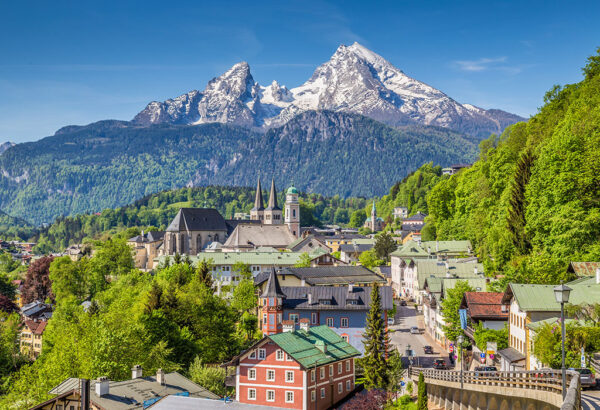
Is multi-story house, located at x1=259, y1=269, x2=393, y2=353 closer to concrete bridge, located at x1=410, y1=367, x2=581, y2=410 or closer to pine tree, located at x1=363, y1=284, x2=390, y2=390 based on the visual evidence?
pine tree, located at x1=363, y1=284, x2=390, y2=390

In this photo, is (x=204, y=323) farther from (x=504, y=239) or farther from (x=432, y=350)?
(x=504, y=239)

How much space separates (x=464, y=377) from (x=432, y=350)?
33.8 meters

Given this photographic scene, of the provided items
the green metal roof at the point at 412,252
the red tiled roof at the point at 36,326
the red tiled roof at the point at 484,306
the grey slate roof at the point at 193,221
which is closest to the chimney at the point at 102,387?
the red tiled roof at the point at 484,306

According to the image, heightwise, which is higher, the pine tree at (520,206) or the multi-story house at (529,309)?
the pine tree at (520,206)

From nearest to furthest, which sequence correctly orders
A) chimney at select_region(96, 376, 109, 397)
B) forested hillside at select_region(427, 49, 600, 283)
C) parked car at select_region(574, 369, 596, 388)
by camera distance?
parked car at select_region(574, 369, 596, 388) < chimney at select_region(96, 376, 109, 397) < forested hillside at select_region(427, 49, 600, 283)

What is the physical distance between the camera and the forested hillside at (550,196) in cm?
5847

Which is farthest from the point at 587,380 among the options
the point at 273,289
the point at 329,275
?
the point at 329,275

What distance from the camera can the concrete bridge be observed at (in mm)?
24219

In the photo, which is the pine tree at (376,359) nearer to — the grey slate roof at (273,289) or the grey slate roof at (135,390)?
the grey slate roof at (135,390)

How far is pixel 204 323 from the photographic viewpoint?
7506 centimetres

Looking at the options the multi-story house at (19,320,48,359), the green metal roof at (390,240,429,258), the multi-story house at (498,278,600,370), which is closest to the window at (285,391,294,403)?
the multi-story house at (498,278,600,370)

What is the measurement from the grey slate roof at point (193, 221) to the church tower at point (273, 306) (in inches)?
4507

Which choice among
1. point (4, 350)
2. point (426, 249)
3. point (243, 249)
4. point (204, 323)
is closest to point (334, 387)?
point (204, 323)

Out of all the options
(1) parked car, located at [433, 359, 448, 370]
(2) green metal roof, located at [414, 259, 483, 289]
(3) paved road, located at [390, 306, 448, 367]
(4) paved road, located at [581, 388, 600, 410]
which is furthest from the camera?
(2) green metal roof, located at [414, 259, 483, 289]
